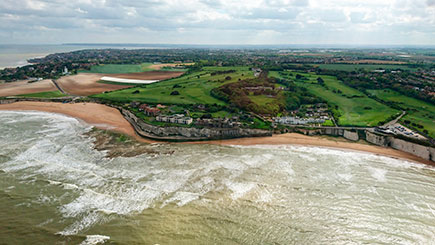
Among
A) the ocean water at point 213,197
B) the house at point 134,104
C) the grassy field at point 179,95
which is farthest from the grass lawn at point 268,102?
the house at point 134,104

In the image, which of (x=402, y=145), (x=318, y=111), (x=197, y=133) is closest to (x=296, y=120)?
(x=318, y=111)

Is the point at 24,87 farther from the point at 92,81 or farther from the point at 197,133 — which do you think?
the point at 197,133

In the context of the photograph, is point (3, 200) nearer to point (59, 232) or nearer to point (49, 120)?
point (59, 232)

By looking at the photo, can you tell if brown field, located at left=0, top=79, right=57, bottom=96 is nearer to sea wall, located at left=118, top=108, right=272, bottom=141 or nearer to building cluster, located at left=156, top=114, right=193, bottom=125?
building cluster, located at left=156, top=114, right=193, bottom=125

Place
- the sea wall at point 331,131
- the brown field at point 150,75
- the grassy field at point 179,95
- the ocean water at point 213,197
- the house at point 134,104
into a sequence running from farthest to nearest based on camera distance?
1. the brown field at point 150,75
2. the grassy field at point 179,95
3. the house at point 134,104
4. the sea wall at point 331,131
5. the ocean water at point 213,197

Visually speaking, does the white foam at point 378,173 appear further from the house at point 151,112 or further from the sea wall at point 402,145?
the house at point 151,112

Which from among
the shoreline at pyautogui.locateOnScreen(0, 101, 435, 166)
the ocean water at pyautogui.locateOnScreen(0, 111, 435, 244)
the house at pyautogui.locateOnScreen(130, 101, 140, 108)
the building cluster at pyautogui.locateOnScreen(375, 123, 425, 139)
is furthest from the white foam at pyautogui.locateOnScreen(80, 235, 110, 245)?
the building cluster at pyautogui.locateOnScreen(375, 123, 425, 139)
